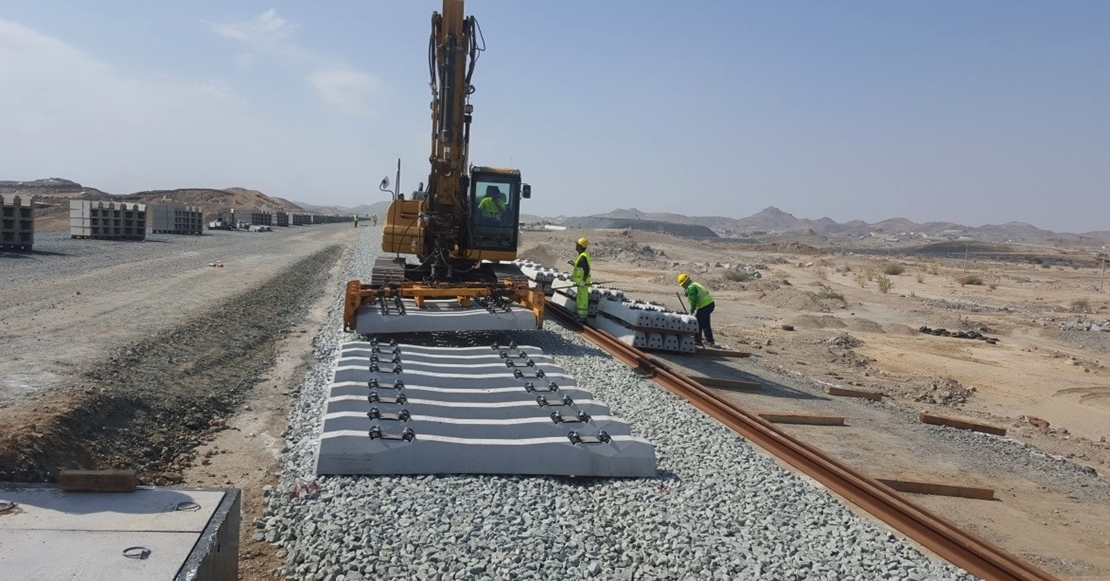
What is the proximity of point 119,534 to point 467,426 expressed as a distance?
10.6 ft

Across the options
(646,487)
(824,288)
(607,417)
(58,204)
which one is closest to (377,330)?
(607,417)

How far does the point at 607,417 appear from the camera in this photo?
23.0 feet

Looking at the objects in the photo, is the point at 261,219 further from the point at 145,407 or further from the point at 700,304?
the point at 145,407

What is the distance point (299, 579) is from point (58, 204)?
71.3 m

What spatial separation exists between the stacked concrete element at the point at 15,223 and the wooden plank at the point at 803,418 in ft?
83.4

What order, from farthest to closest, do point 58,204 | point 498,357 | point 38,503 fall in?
point 58,204 < point 498,357 < point 38,503

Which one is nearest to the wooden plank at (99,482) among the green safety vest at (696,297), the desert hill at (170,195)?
the green safety vest at (696,297)

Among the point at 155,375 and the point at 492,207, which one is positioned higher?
the point at 492,207

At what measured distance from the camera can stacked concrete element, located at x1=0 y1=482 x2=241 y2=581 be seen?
335cm

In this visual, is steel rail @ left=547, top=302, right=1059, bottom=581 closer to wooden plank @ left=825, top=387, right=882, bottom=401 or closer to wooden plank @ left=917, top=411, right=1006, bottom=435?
wooden plank @ left=917, top=411, right=1006, bottom=435

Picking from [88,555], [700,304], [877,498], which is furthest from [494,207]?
[88,555]

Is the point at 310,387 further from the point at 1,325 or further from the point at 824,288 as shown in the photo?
the point at 824,288

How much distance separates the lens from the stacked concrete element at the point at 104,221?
35.3 meters

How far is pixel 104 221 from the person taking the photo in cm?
3578
